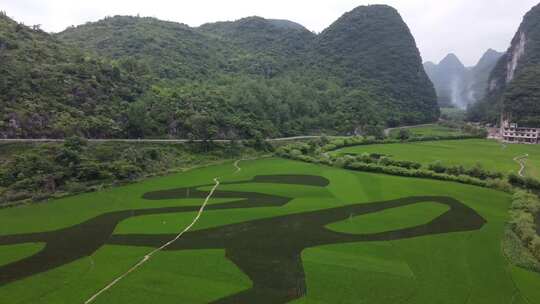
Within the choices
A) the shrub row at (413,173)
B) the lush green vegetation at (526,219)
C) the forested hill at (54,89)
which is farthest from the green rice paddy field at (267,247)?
the forested hill at (54,89)

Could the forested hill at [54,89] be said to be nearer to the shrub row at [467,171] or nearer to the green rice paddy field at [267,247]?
the green rice paddy field at [267,247]

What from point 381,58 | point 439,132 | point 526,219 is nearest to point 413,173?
point 526,219

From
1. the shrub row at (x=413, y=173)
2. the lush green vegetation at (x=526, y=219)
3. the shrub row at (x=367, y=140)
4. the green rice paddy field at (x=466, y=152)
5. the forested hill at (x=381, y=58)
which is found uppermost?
the forested hill at (x=381, y=58)

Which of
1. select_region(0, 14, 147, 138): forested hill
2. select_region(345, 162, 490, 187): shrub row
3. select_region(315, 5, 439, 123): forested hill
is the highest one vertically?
select_region(315, 5, 439, 123): forested hill

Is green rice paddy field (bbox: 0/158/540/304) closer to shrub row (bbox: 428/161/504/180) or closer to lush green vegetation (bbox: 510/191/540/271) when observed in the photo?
lush green vegetation (bbox: 510/191/540/271)

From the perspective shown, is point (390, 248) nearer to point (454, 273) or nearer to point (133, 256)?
point (454, 273)

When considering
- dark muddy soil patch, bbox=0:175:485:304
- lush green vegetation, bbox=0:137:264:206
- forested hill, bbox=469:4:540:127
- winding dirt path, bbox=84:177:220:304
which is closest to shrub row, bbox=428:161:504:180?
dark muddy soil patch, bbox=0:175:485:304

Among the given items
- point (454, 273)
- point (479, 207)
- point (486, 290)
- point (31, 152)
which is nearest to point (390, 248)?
point (454, 273)
